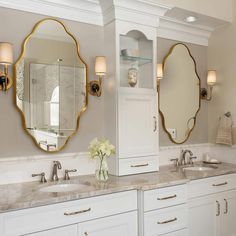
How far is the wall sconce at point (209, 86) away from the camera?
3.32 meters

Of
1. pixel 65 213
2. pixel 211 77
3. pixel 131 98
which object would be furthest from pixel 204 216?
pixel 211 77

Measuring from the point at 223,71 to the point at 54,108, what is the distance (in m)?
2.02

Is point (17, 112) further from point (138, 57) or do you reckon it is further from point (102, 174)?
point (138, 57)

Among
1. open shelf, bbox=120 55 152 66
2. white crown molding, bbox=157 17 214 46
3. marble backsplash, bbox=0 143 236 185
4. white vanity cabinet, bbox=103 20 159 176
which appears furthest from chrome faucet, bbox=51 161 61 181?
white crown molding, bbox=157 17 214 46

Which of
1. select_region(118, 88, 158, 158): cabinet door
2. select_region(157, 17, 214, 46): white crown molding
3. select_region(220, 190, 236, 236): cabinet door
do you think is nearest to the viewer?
select_region(118, 88, 158, 158): cabinet door

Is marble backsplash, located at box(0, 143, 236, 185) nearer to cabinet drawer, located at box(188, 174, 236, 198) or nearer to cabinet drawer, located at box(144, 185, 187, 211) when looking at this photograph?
cabinet drawer, located at box(188, 174, 236, 198)

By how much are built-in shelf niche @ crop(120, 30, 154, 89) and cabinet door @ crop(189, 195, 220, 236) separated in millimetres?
1184

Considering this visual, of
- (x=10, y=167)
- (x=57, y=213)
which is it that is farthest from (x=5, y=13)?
(x=57, y=213)

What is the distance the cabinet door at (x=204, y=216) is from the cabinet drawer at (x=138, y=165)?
476 mm

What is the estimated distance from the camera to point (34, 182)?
2.32m

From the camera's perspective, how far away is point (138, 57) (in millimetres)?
2771

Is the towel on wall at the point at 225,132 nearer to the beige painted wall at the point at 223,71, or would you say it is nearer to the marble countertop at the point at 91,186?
the beige painted wall at the point at 223,71

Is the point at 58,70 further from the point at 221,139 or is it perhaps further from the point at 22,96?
the point at 221,139

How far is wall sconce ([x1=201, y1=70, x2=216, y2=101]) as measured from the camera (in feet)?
10.9
